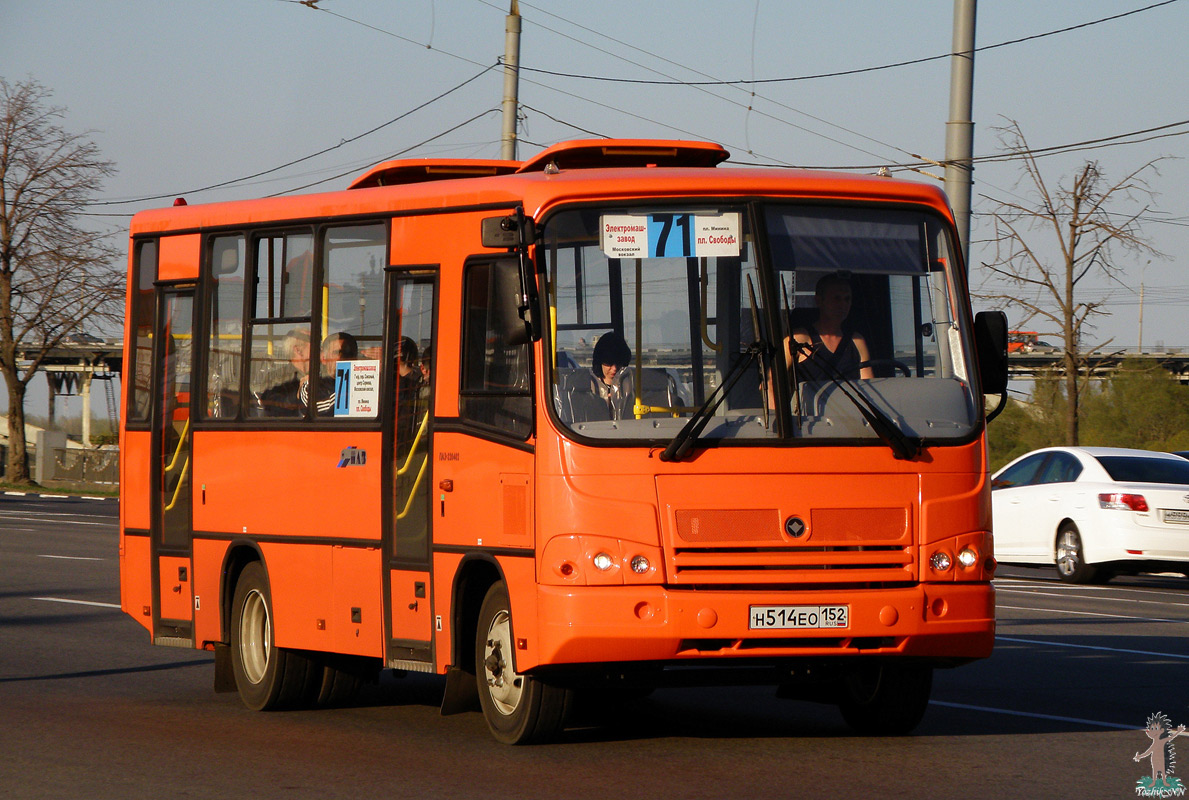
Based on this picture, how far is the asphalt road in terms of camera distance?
305 inches

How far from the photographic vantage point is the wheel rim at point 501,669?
887 centimetres

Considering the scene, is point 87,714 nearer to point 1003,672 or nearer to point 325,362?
point 325,362

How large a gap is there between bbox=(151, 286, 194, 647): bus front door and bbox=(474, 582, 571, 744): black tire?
339cm

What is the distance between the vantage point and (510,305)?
29.3 ft

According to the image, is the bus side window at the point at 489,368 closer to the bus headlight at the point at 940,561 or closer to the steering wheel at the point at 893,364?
the steering wheel at the point at 893,364

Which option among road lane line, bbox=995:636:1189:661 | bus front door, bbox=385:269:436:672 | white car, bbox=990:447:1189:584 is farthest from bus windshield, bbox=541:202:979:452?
white car, bbox=990:447:1189:584

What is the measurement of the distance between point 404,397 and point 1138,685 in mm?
5290

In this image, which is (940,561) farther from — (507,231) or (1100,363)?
(1100,363)

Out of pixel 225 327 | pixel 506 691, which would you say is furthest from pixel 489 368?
pixel 225 327

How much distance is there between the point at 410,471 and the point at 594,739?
5.82 ft

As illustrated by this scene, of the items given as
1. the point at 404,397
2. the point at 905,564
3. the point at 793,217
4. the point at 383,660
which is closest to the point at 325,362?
the point at 404,397

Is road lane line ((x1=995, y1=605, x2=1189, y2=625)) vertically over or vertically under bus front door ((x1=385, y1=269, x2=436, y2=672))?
under

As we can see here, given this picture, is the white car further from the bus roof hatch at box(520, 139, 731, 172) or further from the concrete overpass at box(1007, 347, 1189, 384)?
the bus roof hatch at box(520, 139, 731, 172)

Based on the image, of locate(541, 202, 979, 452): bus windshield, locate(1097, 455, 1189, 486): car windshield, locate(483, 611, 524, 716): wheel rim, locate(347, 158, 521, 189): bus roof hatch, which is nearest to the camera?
locate(541, 202, 979, 452): bus windshield
